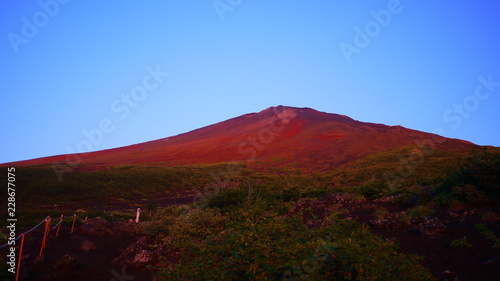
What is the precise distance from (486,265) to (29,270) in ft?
27.7

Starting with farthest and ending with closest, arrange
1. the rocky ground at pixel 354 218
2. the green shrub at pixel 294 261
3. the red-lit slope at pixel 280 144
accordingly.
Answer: the red-lit slope at pixel 280 144 < the rocky ground at pixel 354 218 < the green shrub at pixel 294 261

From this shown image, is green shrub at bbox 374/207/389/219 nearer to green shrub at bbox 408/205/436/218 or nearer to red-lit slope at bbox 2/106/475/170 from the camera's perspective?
green shrub at bbox 408/205/436/218

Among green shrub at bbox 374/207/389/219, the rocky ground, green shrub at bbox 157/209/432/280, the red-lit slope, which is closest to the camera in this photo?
green shrub at bbox 157/209/432/280

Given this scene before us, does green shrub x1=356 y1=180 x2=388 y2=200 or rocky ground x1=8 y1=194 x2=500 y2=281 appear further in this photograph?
green shrub x1=356 y1=180 x2=388 y2=200

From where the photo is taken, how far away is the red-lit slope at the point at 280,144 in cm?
4528

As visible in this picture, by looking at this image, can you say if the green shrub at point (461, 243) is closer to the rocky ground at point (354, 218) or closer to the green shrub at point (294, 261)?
the rocky ground at point (354, 218)

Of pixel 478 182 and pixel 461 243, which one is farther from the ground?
pixel 478 182

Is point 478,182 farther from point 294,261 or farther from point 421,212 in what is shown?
point 294,261

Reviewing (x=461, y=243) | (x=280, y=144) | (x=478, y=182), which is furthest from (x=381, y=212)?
(x=280, y=144)

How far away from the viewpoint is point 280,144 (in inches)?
2117

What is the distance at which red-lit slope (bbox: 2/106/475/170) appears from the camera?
45.3m

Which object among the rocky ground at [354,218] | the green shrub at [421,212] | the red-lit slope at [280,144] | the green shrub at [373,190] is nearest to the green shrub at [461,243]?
the rocky ground at [354,218]

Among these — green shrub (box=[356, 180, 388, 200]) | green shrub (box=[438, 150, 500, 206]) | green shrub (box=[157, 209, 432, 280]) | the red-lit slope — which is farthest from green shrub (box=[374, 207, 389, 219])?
the red-lit slope

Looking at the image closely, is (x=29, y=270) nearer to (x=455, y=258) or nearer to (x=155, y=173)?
(x=455, y=258)
